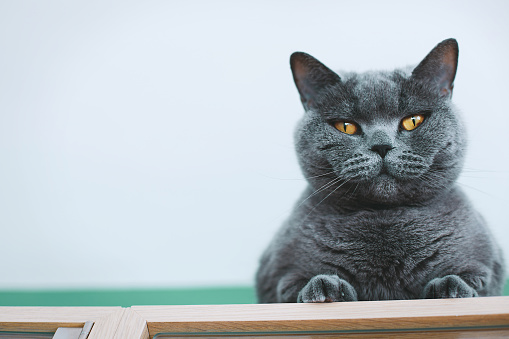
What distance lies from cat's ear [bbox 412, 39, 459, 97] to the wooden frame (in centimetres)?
43

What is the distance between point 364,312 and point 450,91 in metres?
0.51

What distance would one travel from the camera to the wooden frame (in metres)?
0.62

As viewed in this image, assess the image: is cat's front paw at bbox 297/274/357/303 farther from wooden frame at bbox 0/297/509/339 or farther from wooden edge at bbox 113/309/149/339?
wooden edge at bbox 113/309/149/339

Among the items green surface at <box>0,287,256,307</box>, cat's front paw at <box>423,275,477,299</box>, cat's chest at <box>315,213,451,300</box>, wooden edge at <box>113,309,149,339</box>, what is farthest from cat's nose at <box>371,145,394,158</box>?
green surface at <box>0,287,256,307</box>

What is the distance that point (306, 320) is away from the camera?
641 millimetres

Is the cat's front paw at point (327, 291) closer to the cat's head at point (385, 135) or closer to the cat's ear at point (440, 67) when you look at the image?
the cat's head at point (385, 135)

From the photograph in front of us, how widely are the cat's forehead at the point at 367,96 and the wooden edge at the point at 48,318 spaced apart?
22.0 inches

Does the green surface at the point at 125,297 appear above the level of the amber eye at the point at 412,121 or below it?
below

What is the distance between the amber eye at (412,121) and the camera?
83 centimetres

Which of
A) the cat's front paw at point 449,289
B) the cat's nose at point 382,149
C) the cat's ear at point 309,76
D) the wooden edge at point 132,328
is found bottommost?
the cat's front paw at point 449,289

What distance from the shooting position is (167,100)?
137cm

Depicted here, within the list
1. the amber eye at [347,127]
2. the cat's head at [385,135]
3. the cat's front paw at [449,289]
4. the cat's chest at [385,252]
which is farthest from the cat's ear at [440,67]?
the cat's front paw at [449,289]

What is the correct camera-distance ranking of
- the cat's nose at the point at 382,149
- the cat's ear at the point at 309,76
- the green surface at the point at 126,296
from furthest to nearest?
the green surface at the point at 126,296, the cat's ear at the point at 309,76, the cat's nose at the point at 382,149

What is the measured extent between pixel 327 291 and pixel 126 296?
882 mm
